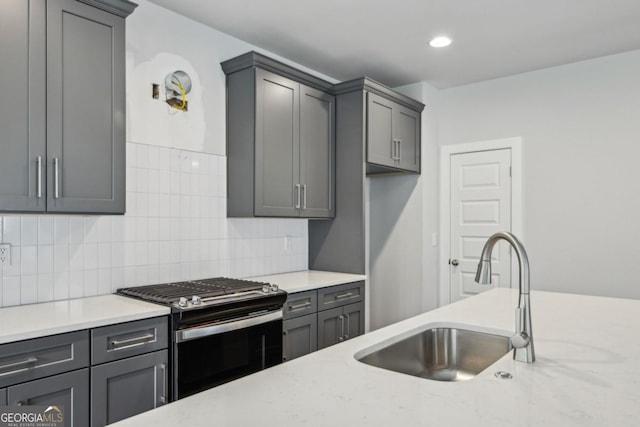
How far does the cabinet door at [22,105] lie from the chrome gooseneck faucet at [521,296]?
74.3 inches

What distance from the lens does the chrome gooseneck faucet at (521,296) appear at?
131 cm

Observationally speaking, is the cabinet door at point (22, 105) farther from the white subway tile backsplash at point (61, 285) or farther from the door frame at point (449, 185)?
the door frame at point (449, 185)

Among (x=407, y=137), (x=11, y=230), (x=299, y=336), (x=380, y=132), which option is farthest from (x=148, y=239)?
(x=407, y=137)

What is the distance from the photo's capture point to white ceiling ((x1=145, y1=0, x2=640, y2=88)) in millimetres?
2791

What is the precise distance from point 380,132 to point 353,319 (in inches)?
62.4

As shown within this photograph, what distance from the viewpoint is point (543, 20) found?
2982mm

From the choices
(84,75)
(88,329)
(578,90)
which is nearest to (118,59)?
(84,75)

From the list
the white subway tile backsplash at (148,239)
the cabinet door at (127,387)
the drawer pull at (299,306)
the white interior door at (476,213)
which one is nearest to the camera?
the cabinet door at (127,387)

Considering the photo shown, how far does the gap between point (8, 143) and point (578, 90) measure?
4.07 meters

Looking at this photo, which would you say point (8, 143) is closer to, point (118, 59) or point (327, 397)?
point (118, 59)

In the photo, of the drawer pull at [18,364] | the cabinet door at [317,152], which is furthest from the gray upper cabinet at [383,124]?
A: the drawer pull at [18,364]

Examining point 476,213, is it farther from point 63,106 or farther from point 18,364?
point 18,364

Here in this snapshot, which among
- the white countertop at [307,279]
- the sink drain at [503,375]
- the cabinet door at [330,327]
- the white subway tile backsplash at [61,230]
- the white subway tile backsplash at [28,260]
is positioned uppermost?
the white subway tile backsplash at [61,230]

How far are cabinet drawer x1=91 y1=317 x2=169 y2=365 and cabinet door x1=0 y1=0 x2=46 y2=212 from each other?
0.65 metres
